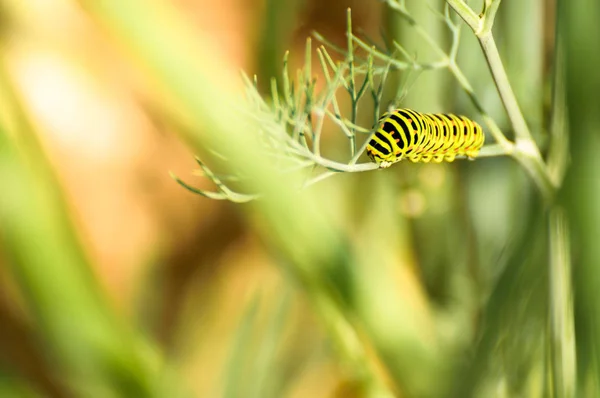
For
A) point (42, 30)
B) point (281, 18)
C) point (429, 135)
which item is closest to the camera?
point (429, 135)

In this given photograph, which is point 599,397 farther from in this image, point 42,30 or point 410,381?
point 42,30

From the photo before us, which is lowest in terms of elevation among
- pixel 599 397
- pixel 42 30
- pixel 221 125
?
pixel 599 397

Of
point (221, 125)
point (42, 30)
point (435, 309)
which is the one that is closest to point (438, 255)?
point (435, 309)

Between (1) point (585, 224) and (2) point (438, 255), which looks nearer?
(1) point (585, 224)
